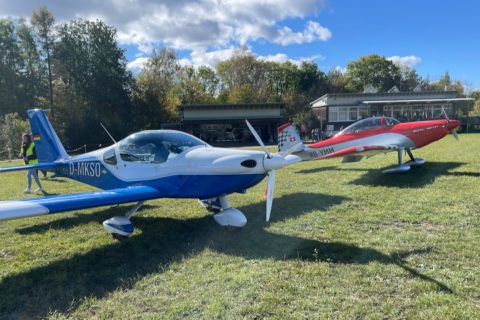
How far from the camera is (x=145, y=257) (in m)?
5.22

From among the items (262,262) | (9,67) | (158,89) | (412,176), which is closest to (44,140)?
(262,262)

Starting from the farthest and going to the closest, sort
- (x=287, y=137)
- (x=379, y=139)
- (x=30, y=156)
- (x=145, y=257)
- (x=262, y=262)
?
(x=287, y=137)
(x=379, y=139)
(x=30, y=156)
(x=145, y=257)
(x=262, y=262)

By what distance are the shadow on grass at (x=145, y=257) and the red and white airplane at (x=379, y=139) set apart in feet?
19.1

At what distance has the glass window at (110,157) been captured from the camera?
7.12 m

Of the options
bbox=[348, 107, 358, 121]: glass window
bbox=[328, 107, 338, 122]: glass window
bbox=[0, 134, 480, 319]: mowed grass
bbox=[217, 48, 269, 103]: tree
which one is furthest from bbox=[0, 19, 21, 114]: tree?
bbox=[0, 134, 480, 319]: mowed grass

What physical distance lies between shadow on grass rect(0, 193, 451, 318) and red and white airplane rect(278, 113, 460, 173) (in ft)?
19.1

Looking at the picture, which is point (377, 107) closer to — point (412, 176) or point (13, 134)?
point (412, 176)

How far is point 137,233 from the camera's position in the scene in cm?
641

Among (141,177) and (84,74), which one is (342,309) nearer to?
(141,177)

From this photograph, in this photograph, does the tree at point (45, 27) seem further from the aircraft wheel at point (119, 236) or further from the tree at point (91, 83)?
the aircraft wheel at point (119, 236)

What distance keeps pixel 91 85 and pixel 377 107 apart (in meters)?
35.8

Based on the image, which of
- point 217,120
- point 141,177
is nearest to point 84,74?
point 217,120

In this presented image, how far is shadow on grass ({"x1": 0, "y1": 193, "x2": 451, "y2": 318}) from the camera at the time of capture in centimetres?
403

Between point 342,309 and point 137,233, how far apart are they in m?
4.09
